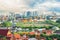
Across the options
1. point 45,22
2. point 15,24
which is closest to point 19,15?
point 15,24

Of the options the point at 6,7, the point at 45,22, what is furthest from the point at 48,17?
the point at 6,7

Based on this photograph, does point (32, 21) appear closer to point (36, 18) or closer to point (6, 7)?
point (36, 18)

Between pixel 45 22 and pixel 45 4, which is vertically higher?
pixel 45 4

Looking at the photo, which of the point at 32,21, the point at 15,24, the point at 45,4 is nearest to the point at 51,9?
the point at 45,4

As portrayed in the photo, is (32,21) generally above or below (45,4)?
below

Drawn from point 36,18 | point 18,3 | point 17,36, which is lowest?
point 17,36

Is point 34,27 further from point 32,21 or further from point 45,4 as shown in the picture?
point 45,4

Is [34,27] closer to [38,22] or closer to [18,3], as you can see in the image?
[38,22]
